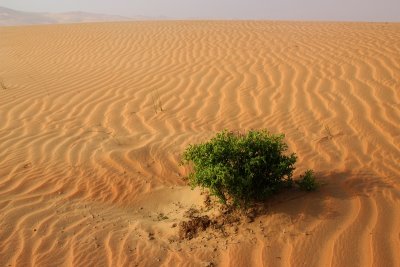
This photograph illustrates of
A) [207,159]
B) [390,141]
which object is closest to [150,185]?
[207,159]

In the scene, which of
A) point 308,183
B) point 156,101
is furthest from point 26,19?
point 308,183

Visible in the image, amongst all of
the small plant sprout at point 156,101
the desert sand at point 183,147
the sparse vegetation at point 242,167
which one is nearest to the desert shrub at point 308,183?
the desert sand at point 183,147

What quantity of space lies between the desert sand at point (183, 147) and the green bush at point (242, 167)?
22cm

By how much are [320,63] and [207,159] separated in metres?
5.01

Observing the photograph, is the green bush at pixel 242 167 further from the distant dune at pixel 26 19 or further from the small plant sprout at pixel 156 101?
the distant dune at pixel 26 19

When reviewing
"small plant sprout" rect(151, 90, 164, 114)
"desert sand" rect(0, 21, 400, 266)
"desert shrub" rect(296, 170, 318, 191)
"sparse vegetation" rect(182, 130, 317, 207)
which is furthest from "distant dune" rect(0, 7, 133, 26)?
"desert shrub" rect(296, 170, 318, 191)

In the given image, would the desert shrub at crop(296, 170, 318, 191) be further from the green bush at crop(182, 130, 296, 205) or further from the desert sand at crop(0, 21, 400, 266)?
the green bush at crop(182, 130, 296, 205)

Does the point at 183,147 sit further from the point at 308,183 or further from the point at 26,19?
the point at 26,19

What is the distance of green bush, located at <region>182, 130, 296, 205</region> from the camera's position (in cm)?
308

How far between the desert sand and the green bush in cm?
22

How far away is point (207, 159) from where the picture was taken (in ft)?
10.5

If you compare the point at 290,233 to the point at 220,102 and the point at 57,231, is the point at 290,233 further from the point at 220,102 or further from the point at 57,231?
the point at 220,102

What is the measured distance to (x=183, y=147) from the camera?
181 inches

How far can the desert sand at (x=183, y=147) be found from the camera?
2.89 metres
